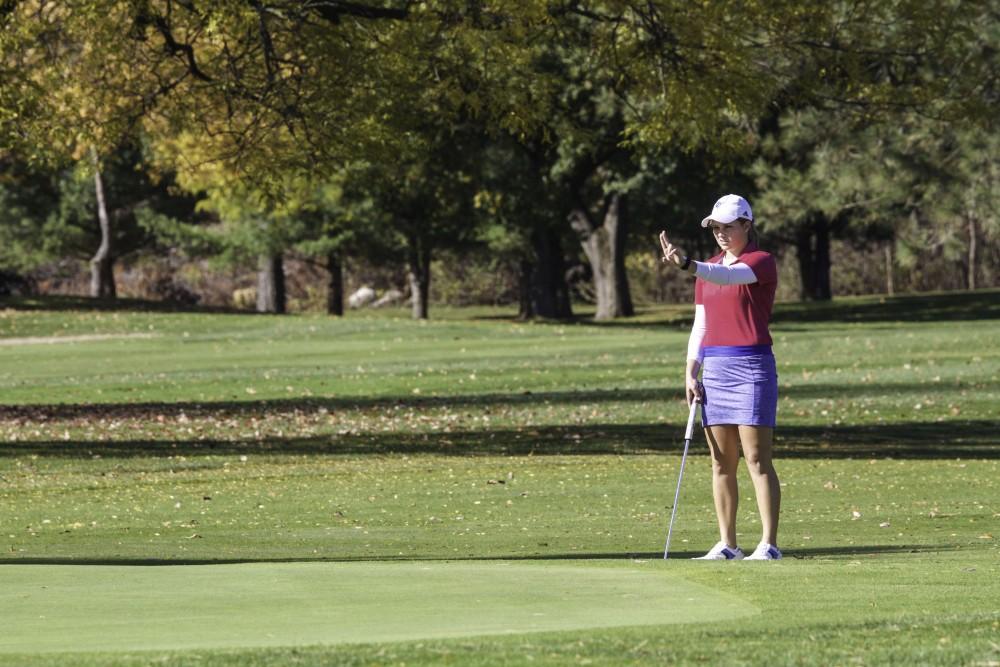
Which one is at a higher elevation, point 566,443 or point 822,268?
point 822,268

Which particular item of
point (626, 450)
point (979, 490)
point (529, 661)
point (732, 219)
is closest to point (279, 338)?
point (626, 450)

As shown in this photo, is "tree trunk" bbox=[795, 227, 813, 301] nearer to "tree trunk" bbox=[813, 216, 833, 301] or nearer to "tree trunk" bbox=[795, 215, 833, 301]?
"tree trunk" bbox=[795, 215, 833, 301]

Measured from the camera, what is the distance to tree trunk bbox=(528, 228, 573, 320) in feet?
167

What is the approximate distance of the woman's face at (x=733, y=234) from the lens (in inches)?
400

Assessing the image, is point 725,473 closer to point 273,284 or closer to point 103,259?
point 103,259

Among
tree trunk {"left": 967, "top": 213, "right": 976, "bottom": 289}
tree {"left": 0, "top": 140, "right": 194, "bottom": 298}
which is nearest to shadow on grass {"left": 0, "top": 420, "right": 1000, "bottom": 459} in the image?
tree {"left": 0, "top": 140, "right": 194, "bottom": 298}

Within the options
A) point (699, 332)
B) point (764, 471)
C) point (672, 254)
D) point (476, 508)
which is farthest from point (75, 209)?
point (672, 254)

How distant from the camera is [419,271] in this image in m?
54.8

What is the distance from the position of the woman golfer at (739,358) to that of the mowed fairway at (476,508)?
511 mm

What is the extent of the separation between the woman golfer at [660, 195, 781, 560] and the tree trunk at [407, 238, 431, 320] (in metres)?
41.4

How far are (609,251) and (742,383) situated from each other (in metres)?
42.4

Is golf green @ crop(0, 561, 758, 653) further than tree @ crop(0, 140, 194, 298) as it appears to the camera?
No

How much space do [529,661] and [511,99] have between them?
56.5ft

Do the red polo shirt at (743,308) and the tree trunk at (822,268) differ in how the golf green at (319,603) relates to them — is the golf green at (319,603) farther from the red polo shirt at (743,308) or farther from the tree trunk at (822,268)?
the tree trunk at (822,268)
